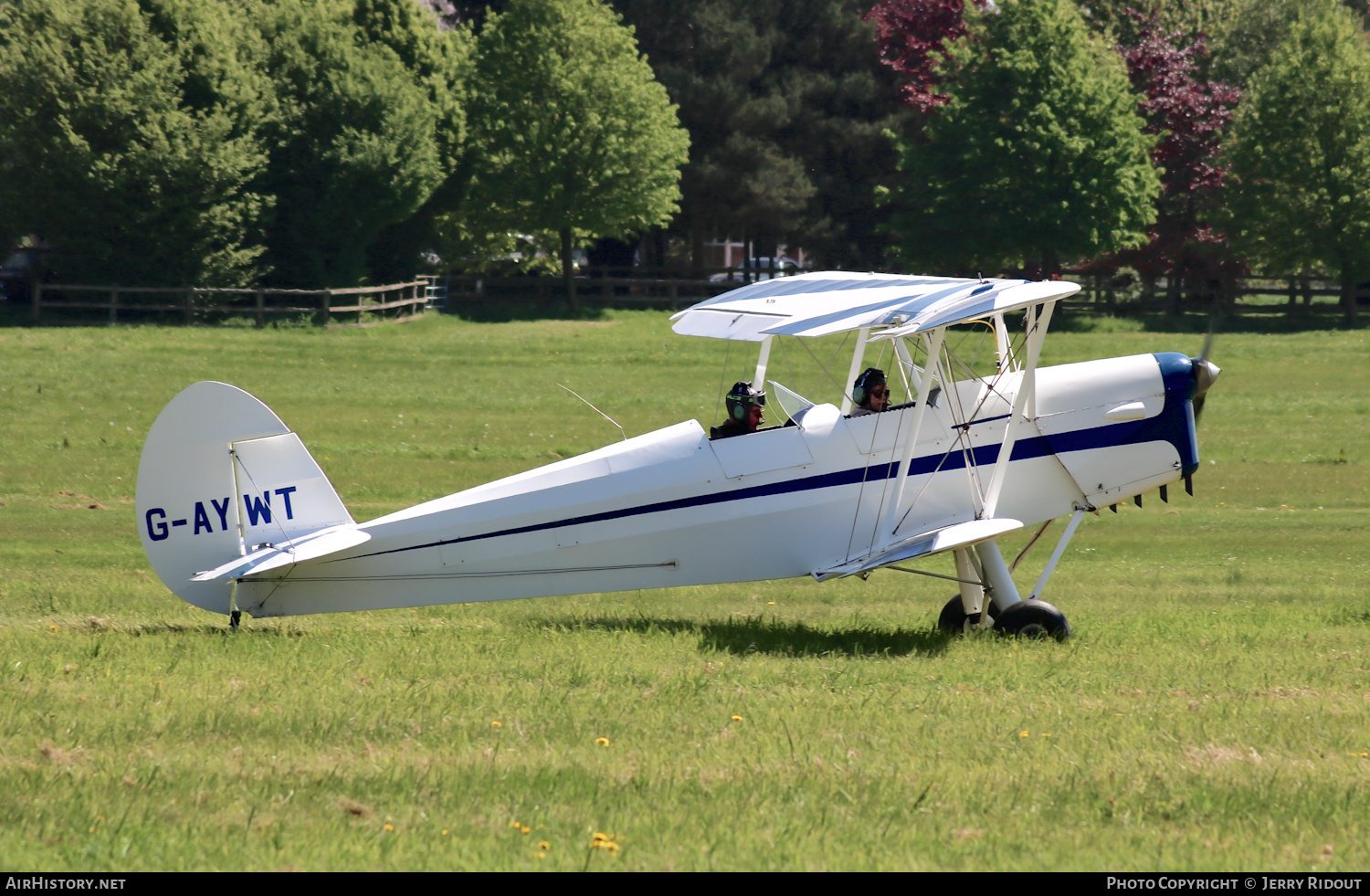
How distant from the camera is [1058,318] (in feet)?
145

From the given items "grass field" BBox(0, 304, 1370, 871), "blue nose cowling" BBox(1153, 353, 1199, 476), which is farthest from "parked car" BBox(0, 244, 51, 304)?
"blue nose cowling" BBox(1153, 353, 1199, 476)

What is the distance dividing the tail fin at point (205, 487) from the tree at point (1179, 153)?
4521 centimetres

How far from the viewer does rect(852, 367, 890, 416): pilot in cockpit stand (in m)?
9.88

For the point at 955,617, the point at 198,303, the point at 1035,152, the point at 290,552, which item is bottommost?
the point at 955,617

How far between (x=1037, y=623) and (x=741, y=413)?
275 centimetres

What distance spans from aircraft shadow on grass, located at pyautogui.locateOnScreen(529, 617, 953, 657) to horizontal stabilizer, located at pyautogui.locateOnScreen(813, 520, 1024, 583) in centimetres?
53

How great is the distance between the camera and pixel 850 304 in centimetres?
970

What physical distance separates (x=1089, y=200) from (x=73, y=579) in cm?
3653

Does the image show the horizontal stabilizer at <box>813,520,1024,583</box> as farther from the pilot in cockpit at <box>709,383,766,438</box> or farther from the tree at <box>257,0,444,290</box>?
the tree at <box>257,0,444,290</box>

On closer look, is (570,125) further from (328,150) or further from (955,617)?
(955,617)

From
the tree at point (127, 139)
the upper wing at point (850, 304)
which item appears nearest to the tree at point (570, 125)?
the tree at point (127, 139)

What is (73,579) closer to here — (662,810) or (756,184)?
(662,810)

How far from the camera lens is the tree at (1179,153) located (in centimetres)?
4916

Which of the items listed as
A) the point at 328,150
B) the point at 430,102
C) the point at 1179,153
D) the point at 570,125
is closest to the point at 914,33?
the point at 1179,153
